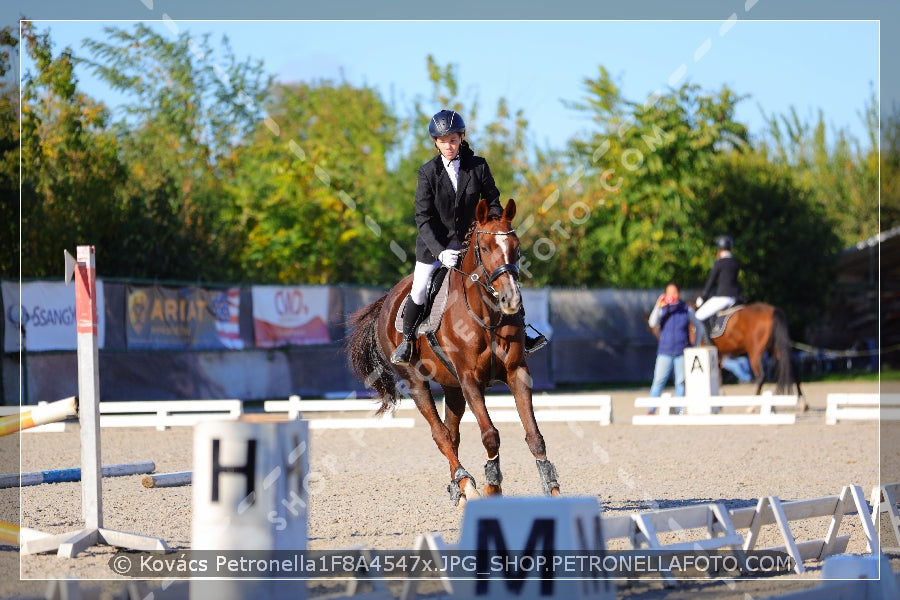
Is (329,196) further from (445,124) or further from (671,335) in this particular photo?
(445,124)

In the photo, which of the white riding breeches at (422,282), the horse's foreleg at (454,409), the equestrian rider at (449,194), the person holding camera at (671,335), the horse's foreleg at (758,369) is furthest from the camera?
the horse's foreleg at (758,369)

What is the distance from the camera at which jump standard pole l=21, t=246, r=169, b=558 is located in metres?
6.96

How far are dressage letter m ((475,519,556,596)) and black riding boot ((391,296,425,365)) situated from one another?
175 inches

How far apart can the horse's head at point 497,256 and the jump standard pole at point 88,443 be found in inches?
105

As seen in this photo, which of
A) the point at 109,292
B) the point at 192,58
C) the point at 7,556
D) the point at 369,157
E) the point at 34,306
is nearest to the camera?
the point at 7,556

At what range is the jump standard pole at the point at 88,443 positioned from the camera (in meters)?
6.96

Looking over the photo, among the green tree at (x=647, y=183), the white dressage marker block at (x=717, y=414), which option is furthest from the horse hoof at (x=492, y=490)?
the green tree at (x=647, y=183)

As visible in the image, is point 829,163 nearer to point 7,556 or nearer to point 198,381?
point 198,381

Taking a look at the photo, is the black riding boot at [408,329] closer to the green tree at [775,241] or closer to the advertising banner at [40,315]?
the advertising banner at [40,315]

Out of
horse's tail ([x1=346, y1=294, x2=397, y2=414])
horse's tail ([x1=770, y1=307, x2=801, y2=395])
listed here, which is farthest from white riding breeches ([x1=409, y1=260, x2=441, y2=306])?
horse's tail ([x1=770, y1=307, x2=801, y2=395])

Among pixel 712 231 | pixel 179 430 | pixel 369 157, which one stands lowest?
pixel 179 430

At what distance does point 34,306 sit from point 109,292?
158cm

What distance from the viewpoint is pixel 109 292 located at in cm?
2038

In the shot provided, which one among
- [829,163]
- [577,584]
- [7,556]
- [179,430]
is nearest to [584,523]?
[577,584]
